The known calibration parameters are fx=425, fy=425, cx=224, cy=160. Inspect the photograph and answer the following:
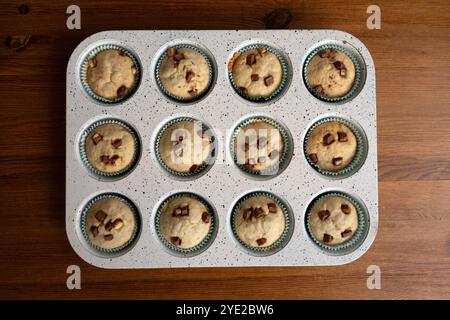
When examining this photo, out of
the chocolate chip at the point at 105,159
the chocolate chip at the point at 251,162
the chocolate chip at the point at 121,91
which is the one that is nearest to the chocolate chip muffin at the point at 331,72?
the chocolate chip at the point at 251,162

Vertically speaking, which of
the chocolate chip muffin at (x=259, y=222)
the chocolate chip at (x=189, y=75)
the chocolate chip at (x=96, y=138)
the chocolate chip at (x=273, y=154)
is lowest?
the chocolate chip muffin at (x=259, y=222)

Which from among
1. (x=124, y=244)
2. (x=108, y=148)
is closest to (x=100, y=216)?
(x=124, y=244)

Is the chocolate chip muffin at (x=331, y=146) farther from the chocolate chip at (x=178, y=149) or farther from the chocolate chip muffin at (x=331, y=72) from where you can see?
the chocolate chip at (x=178, y=149)

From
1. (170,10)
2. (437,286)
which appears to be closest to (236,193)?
(170,10)

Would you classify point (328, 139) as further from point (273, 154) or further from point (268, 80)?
point (268, 80)

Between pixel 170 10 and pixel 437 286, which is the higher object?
pixel 170 10

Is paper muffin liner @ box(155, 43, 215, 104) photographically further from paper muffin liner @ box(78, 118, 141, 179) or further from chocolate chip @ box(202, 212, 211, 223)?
chocolate chip @ box(202, 212, 211, 223)
